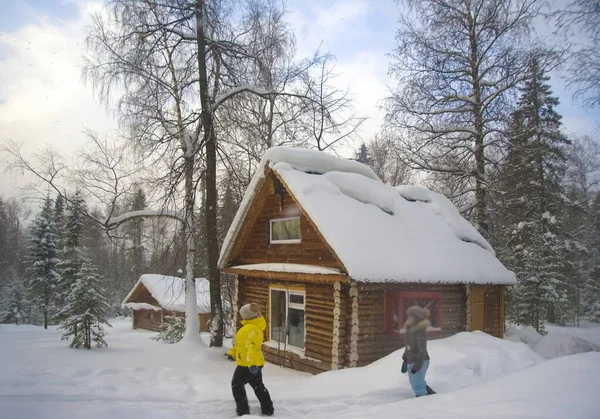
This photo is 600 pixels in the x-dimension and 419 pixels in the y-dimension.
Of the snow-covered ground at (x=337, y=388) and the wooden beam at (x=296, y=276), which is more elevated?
the wooden beam at (x=296, y=276)

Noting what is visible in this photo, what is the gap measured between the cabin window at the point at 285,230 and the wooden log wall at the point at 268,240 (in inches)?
5.1

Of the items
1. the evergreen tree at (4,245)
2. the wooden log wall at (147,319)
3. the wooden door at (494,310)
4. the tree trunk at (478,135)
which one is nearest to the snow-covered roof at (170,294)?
the wooden log wall at (147,319)

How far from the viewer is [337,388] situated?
24.6 feet

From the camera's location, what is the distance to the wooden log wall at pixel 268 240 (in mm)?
10812

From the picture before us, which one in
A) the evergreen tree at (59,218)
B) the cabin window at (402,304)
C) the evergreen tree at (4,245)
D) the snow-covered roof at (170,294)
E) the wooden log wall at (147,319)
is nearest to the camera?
the cabin window at (402,304)

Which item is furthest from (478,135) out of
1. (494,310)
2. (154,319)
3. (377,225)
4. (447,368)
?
(154,319)

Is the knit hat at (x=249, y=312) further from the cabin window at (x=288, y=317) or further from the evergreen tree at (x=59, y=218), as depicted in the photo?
the evergreen tree at (x=59, y=218)

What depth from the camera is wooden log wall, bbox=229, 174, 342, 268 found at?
10812 millimetres

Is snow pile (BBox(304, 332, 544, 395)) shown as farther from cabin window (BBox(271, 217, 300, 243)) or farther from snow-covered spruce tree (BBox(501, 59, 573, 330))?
snow-covered spruce tree (BBox(501, 59, 573, 330))

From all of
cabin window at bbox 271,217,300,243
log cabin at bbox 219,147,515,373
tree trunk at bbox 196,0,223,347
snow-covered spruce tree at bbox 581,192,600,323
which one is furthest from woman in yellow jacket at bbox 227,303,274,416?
snow-covered spruce tree at bbox 581,192,600,323

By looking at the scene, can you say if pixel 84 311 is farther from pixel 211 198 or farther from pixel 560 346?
pixel 560 346

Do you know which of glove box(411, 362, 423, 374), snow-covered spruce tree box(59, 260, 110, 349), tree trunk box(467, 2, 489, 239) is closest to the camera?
glove box(411, 362, 423, 374)

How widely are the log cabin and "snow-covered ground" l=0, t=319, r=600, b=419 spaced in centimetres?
118

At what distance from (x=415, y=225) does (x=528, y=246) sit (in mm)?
16147
